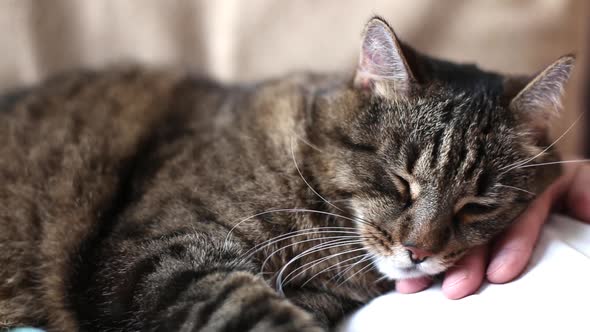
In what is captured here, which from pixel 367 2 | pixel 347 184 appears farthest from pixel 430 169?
pixel 367 2

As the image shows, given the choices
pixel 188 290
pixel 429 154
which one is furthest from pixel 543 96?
pixel 188 290

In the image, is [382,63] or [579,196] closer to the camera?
[382,63]

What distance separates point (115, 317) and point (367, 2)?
127cm

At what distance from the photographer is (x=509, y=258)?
1.17 metres

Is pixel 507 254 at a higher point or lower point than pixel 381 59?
lower

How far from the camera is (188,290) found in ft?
3.59

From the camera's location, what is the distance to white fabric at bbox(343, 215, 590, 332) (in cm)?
103

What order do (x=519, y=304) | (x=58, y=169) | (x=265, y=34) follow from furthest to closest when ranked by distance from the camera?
(x=265, y=34), (x=58, y=169), (x=519, y=304)

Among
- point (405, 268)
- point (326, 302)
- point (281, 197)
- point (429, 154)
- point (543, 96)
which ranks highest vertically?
point (543, 96)

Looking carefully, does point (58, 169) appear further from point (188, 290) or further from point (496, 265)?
point (496, 265)

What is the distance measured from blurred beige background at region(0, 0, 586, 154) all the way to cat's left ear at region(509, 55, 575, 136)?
0.67m

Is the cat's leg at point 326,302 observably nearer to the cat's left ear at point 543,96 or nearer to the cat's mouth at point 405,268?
the cat's mouth at point 405,268

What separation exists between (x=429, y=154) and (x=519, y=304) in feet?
1.16

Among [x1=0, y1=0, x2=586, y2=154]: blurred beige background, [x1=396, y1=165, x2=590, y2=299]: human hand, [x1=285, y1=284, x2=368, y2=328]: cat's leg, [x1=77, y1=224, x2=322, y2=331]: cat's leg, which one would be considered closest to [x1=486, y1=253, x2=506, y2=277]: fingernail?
[x1=396, y1=165, x2=590, y2=299]: human hand
